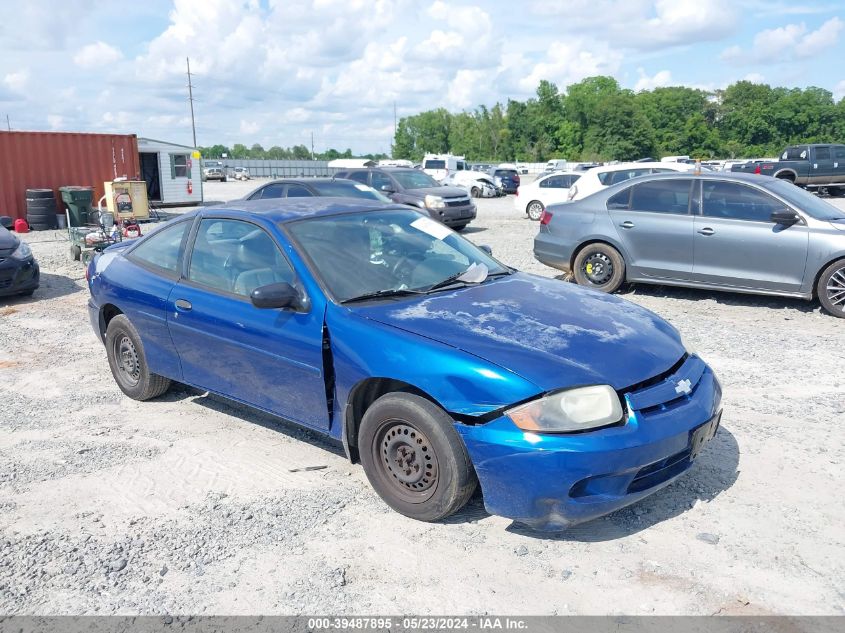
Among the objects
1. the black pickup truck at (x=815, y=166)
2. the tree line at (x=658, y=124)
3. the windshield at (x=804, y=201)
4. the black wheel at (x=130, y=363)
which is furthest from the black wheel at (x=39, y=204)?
the tree line at (x=658, y=124)

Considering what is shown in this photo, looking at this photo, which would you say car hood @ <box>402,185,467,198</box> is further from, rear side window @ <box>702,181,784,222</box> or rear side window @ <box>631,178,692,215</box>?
rear side window @ <box>702,181,784,222</box>

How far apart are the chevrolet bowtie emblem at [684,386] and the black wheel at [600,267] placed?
18.5 feet

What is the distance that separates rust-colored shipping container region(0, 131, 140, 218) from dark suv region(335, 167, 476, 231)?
26.7 feet

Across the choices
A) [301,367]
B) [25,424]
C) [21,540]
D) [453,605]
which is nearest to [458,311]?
[301,367]

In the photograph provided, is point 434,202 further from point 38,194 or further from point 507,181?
point 507,181

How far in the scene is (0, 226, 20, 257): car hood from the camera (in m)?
9.68

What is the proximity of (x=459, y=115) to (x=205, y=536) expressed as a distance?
426 feet

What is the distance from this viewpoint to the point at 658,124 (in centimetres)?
10050

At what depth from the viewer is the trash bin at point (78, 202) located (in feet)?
62.6

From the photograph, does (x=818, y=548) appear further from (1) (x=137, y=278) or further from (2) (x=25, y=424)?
(2) (x=25, y=424)

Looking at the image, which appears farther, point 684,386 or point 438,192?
point 438,192

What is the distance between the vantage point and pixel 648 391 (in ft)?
11.1

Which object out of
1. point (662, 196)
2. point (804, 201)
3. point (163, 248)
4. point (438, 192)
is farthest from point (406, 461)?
point (438, 192)

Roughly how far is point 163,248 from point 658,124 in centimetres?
10518
